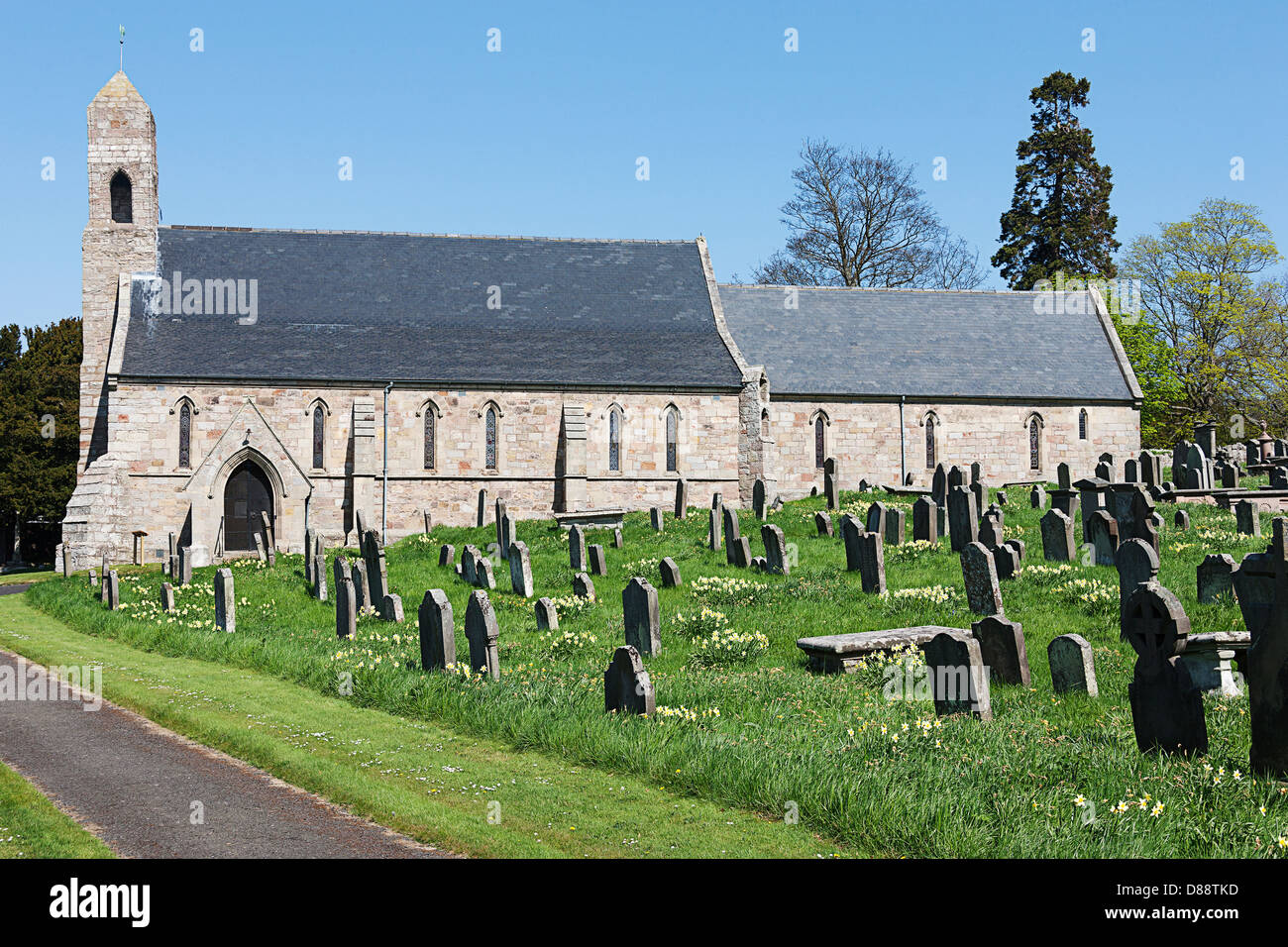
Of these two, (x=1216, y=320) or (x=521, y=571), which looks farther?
(x=1216, y=320)

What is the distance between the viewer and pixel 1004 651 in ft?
36.5

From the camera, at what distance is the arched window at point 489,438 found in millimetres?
36062

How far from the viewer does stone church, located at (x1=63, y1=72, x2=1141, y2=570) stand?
34156mm

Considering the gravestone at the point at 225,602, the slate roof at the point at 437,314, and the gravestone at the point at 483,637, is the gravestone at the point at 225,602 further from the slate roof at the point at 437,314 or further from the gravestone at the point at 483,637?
the slate roof at the point at 437,314

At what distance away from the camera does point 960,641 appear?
10117mm

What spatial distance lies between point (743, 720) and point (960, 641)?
204 cm

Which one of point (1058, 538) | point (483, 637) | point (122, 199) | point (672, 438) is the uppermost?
point (122, 199)

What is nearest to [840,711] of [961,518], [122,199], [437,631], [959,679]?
[959,679]

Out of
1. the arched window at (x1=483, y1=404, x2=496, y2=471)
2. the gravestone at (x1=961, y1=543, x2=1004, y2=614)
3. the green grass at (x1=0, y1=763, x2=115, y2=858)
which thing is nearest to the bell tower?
the arched window at (x1=483, y1=404, x2=496, y2=471)

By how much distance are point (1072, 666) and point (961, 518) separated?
9.24 m

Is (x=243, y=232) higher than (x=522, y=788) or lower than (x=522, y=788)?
higher

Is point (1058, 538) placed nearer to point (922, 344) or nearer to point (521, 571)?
point (521, 571)
